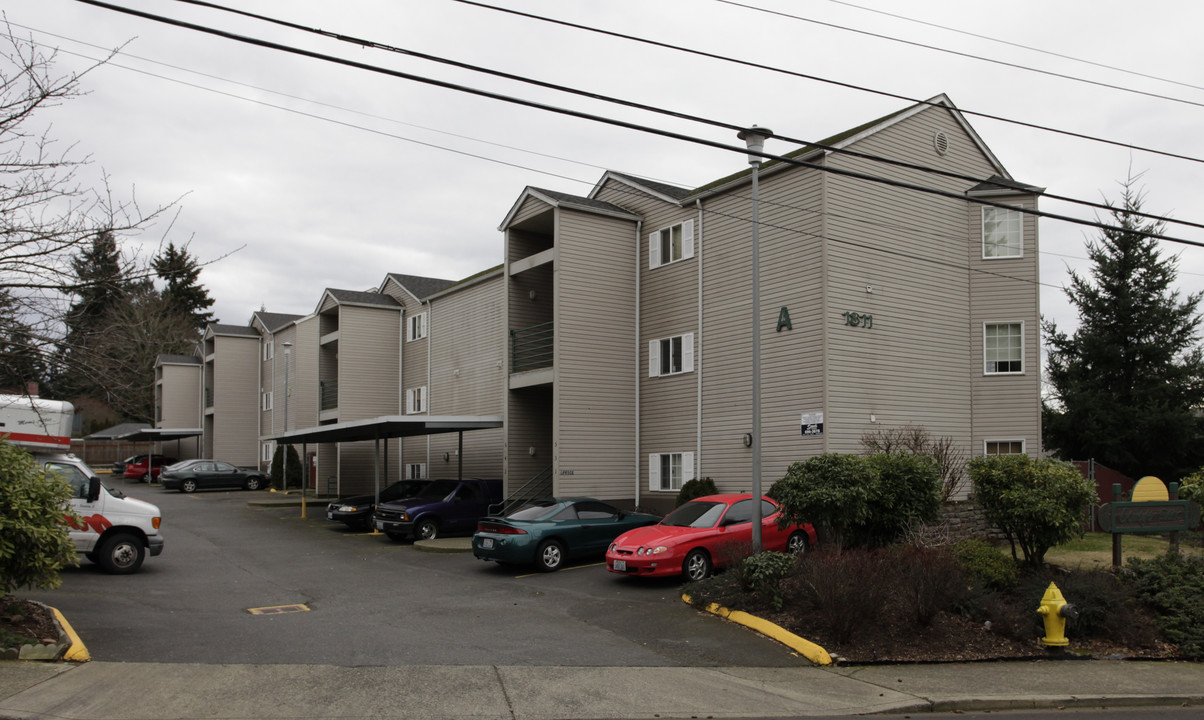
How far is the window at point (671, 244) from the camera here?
22.9 metres

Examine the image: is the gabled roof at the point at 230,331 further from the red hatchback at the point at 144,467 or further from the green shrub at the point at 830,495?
the green shrub at the point at 830,495

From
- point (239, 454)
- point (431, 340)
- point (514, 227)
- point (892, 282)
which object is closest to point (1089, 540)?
point (892, 282)

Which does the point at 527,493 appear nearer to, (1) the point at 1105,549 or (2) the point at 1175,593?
(1) the point at 1105,549

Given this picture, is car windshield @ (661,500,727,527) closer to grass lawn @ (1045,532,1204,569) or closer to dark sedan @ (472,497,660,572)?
dark sedan @ (472,497,660,572)

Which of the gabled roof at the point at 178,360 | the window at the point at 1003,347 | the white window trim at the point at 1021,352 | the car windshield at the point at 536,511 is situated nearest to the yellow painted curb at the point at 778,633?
the car windshield at the point at 536,511

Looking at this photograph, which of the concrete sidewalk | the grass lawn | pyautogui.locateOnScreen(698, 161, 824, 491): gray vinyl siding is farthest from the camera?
pyautogui.locateOnScreen(698, 161, 824, 491): gray vinyl siding

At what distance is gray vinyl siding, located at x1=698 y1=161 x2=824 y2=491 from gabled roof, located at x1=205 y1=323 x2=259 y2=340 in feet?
124

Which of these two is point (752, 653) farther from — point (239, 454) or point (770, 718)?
point (239, 454)

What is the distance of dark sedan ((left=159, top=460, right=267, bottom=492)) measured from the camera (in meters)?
42.8

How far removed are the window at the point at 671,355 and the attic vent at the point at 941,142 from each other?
7515 millimetres

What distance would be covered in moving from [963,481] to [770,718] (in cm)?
1408

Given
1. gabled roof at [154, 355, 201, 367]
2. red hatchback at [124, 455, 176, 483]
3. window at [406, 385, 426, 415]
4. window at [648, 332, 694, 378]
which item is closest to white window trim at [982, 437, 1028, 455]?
window at [648, 332, 694, 378]

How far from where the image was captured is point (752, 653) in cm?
1064

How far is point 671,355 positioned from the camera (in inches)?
912
